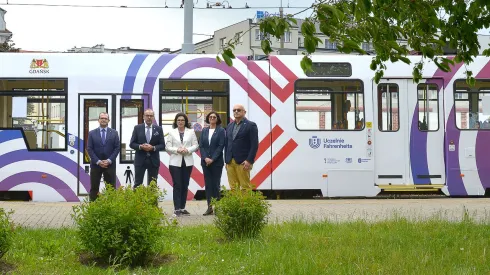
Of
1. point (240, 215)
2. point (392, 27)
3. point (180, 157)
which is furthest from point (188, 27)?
point (392, 27)

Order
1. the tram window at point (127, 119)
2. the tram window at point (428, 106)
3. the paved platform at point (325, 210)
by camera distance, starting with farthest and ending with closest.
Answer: the tram window at point (428, 106) → the tram window at point (127, 119) → the paved platform at point (325, 210)

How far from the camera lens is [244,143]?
1229 centimetres

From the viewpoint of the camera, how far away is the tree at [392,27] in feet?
19.4

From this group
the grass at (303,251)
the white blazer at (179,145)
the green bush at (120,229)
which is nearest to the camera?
the grass at (303,251)

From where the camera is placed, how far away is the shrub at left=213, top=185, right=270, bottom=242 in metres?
8.53

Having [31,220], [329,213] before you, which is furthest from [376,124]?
[31,220]

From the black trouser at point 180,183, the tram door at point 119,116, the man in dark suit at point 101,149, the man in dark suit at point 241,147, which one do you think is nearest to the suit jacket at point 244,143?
the man in dark suit at point 241,147

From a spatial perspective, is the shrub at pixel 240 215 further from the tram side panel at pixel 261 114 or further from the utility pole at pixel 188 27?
the utility pole at pixel 188 27

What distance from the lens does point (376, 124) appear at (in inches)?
651

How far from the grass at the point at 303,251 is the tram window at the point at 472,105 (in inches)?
296

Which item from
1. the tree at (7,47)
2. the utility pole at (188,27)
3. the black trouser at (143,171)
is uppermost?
the tree at (7,47)

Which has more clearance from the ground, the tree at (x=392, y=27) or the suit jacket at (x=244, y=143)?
the tree at (x=392, y=27)

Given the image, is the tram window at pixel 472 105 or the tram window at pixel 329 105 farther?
the tram window at pixel 472 105

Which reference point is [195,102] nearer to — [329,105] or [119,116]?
[119,116]
